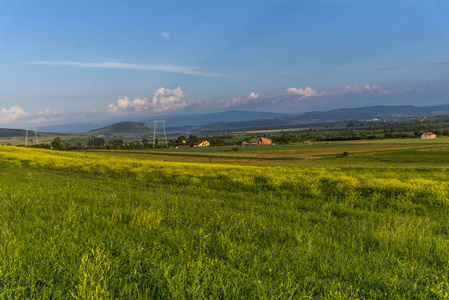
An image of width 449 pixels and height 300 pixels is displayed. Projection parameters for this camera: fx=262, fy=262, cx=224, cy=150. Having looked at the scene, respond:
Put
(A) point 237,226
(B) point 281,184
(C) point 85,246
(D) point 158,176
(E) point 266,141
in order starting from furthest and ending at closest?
1. (E) point 266,141
2. (D) point 158,176
3. (B) point 281,184
4. (A) point 237,226
5. (C) point 85,246

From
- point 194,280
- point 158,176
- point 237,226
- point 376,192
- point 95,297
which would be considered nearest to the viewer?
point 95,297

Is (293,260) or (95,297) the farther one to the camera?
(293,260)

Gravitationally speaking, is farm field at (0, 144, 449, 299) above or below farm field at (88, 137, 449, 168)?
above

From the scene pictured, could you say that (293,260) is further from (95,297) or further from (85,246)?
(85,246)

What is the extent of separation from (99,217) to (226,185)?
1059cm

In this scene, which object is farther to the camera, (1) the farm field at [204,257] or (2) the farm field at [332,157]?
(2) the farm field at [332,157]

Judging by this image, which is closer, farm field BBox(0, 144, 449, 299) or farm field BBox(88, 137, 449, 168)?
farm field BBox(0, 144, 449, 299)

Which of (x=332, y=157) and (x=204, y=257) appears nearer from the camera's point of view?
(x=204, y=257)

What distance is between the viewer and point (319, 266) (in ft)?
13.3

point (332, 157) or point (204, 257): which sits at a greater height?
point (204, 257)

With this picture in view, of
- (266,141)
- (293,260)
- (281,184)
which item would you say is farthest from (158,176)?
(266,141)

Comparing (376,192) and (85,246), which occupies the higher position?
(85,246)

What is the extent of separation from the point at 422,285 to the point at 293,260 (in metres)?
1.74

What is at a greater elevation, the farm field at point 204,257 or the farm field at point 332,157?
the farm field at point 204,257
